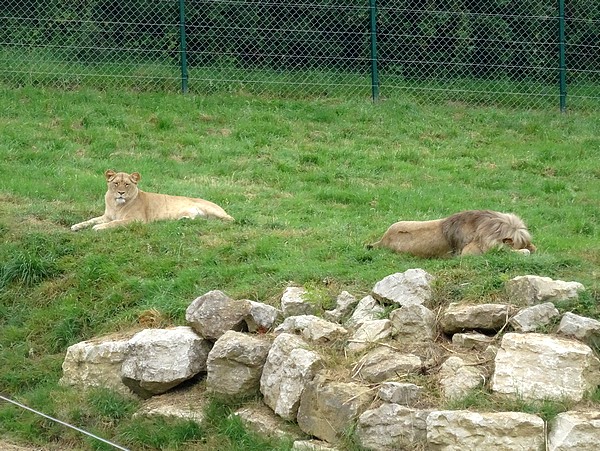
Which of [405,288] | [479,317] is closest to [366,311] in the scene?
[405,288]

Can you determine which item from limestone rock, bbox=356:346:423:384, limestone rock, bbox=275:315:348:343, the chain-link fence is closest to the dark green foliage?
the chain-link fence

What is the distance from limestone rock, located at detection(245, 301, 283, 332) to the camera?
9570mm

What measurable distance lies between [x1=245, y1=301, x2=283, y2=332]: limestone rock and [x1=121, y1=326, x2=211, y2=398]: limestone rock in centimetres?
41

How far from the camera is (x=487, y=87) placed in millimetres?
19281

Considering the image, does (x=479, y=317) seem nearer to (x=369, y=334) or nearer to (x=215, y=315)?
(x=369, y=334)

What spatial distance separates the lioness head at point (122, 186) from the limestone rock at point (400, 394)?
550 centimetres

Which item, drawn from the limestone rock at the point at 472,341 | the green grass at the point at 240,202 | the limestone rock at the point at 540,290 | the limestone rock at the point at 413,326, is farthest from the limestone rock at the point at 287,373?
the limestone rock at the point at 540,290

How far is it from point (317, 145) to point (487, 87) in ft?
14.3

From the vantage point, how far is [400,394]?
26.9 feet

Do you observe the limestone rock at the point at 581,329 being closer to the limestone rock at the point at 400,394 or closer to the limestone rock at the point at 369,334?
the limestone rock at the point at 400,394

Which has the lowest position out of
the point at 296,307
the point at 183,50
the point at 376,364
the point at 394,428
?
the point at 394,428

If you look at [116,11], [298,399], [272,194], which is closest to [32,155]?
[272,194]

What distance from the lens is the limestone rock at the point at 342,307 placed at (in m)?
9.55

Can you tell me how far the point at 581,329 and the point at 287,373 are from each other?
2.27m
